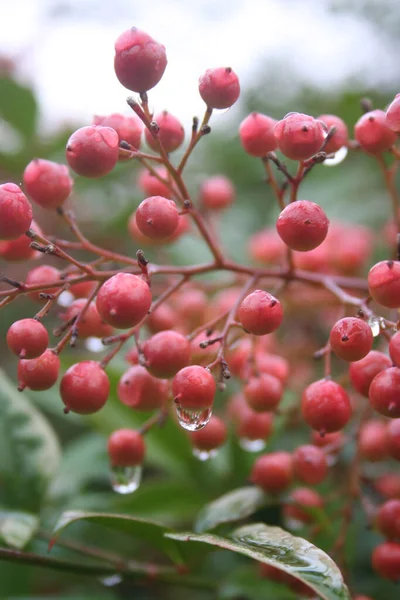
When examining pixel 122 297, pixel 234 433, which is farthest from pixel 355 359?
pixel 234 433

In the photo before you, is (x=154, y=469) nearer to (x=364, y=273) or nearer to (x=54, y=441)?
(x=54, y=441)

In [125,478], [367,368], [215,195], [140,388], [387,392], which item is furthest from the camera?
[215,195]

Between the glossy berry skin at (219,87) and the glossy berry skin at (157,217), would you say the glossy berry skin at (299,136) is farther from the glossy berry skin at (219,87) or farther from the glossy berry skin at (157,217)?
the glossy berry skin at (157,217)

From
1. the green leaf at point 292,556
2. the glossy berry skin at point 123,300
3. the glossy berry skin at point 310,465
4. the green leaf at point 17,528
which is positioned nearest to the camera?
the green leaf at point 292,556

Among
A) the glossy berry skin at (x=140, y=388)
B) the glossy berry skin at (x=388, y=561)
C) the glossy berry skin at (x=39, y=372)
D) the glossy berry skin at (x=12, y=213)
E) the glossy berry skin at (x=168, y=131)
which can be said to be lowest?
the glossy berry skin at (x=388, y=561)

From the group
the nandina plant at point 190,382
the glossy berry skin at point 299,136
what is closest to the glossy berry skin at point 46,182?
the nandina plant at point 190,382

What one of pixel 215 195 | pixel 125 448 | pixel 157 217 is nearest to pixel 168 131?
pixel 157 217

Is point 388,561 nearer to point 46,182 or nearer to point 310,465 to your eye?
point 310,465
